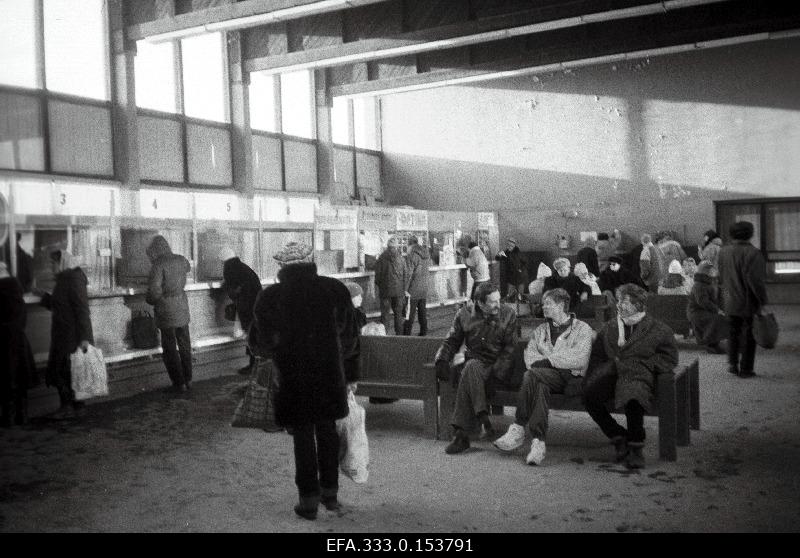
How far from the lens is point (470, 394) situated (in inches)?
221

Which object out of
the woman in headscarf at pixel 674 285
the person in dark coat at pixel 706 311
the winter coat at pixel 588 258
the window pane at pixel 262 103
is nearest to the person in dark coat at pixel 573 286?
the person in dark coat at pixel 706 311

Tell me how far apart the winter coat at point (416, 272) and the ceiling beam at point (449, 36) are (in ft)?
13.0

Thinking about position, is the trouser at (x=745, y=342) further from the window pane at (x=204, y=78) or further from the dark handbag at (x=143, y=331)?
the window pane at (x=204, y=78)

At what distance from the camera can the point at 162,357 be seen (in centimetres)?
863

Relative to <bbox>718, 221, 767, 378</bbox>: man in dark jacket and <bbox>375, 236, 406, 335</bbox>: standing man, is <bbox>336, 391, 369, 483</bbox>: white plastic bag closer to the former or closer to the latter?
<bbox>718, 221, 767, 378</bbox>: man in dark jacket

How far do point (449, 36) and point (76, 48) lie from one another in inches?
242

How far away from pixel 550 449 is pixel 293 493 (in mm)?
1924

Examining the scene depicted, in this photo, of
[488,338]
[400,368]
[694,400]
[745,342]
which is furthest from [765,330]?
[400,368]

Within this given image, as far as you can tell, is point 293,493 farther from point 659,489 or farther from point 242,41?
point 242,41

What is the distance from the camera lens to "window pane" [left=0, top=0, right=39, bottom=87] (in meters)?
11.6

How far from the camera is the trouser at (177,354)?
817 cm

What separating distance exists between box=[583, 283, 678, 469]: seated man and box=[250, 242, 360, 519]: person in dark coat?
1.92 meters

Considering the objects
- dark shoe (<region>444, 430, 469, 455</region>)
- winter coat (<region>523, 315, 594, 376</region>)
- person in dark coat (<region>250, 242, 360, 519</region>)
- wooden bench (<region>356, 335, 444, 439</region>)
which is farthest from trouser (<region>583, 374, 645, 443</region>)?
person in dark coat (<region>250, 242, 360, 519</region>)
